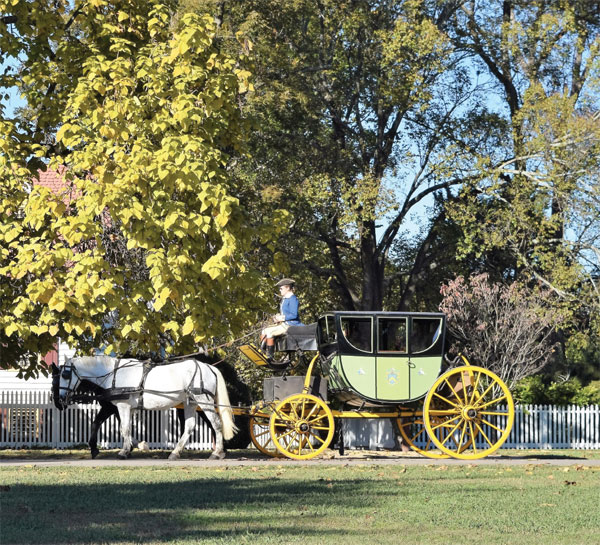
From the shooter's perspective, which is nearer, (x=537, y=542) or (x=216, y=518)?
(x=537, y=542)

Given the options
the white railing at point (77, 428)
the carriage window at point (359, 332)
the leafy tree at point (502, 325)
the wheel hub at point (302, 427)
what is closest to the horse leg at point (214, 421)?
the wheel hub at point (302, 427)

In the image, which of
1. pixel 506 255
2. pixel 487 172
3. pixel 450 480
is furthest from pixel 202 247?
pixel 506 255

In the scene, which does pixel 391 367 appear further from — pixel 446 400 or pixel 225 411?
pixel 225 411

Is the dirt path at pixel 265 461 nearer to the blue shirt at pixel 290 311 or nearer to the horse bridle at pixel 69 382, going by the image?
the horse bridle at pixel 69 382

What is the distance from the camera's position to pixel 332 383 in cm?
1817

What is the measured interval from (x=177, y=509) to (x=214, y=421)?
8591 millimetres

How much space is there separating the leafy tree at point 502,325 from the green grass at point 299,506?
1057 cm

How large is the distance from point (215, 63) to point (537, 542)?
1142 centimetres

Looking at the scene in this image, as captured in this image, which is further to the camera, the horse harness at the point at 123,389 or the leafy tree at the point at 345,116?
the leafy tree at the point at 345,116

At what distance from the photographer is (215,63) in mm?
17938

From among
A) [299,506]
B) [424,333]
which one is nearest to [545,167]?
[424,333]

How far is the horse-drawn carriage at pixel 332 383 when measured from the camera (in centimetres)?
1770

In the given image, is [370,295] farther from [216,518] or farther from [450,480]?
[216,518]

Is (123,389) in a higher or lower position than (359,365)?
lower
